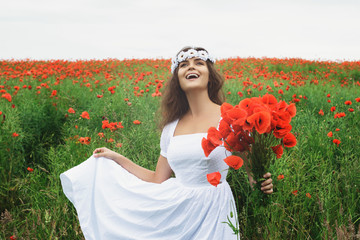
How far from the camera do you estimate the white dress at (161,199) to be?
83.1 inches

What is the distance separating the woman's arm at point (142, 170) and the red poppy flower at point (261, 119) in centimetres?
134

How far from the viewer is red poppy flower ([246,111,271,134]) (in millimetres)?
1331

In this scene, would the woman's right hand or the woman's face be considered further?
the woman's right hand

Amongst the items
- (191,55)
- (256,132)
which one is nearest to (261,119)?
(256,132)

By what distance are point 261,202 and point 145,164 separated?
2.02 meters

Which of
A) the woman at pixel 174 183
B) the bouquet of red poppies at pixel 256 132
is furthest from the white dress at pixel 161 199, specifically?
the bouquet of red poppies at pixel 256 132

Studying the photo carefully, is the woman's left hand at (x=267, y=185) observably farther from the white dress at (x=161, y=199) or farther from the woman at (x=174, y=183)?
the woman at (x=174, y=183)

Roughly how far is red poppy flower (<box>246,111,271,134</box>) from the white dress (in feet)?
2.56

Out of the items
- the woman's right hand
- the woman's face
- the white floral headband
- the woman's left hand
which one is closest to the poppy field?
the woman's left hand

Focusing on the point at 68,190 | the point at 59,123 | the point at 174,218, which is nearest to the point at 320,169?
the point at 174,218

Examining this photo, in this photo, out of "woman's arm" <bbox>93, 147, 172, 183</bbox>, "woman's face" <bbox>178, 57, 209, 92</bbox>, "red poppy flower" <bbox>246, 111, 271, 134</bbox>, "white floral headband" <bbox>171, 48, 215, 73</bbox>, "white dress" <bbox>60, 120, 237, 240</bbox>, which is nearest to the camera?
"red poppy flower" <bbox>246, 111, 271, 134</bbox>

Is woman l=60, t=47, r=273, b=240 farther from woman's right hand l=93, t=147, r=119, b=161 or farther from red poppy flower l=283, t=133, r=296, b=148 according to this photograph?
red poppy flower l=283, t=133, r=296, b=148

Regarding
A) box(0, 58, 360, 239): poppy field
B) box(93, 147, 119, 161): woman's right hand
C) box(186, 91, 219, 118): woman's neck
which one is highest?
box(186, 91, 219, 118): woman's neck

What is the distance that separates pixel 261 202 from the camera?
62.7 inches
